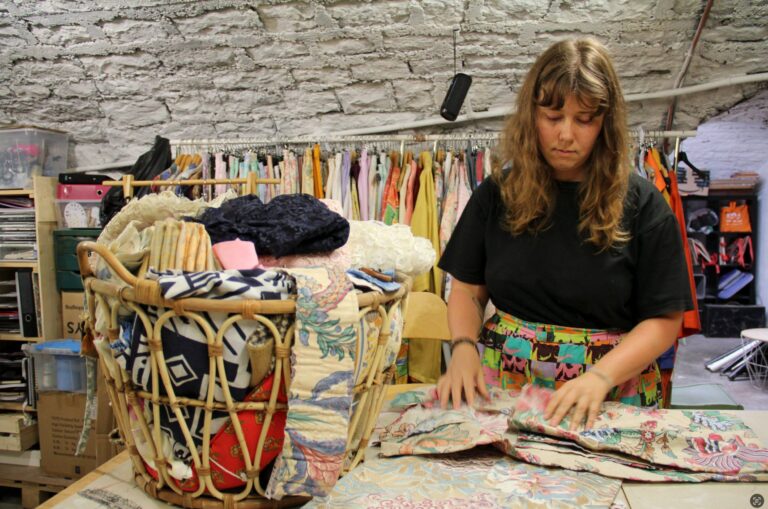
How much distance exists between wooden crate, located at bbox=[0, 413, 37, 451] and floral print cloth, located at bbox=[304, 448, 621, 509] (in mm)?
3158

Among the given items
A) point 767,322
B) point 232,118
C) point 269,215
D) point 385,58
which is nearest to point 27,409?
point 232,118

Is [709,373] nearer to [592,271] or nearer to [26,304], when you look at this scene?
[592,271]

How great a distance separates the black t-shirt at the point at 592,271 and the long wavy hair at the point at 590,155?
0.07 feet

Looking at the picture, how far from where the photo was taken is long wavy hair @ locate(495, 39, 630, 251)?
3.18 ft

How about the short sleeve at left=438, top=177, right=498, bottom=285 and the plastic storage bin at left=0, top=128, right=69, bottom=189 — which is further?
the plastic storage bin at left=0, top=128, right=69, bottom=189

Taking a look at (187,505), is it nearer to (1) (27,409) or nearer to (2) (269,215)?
(2) (269,215)

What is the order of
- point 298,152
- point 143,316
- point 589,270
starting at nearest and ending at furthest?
point 143,316 → point 589,270 → point 298,152

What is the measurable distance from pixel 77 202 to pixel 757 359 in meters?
5.21

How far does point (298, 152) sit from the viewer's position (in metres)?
3.38

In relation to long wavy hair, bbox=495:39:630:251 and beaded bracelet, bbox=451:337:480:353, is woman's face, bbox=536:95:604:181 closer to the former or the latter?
long wavy hair, bbox=495:39:630:251

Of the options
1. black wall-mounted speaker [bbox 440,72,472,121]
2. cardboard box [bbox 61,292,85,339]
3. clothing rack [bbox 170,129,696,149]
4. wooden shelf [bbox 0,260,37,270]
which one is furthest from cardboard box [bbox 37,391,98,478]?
black wall-mounted speaker [bbox 440,72,472,121]

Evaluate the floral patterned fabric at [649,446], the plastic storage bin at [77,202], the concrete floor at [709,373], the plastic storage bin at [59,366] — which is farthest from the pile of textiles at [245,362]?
the concrete floor at [709,373]

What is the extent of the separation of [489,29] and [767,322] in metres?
5.02

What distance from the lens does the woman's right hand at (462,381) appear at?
3.00 ft
